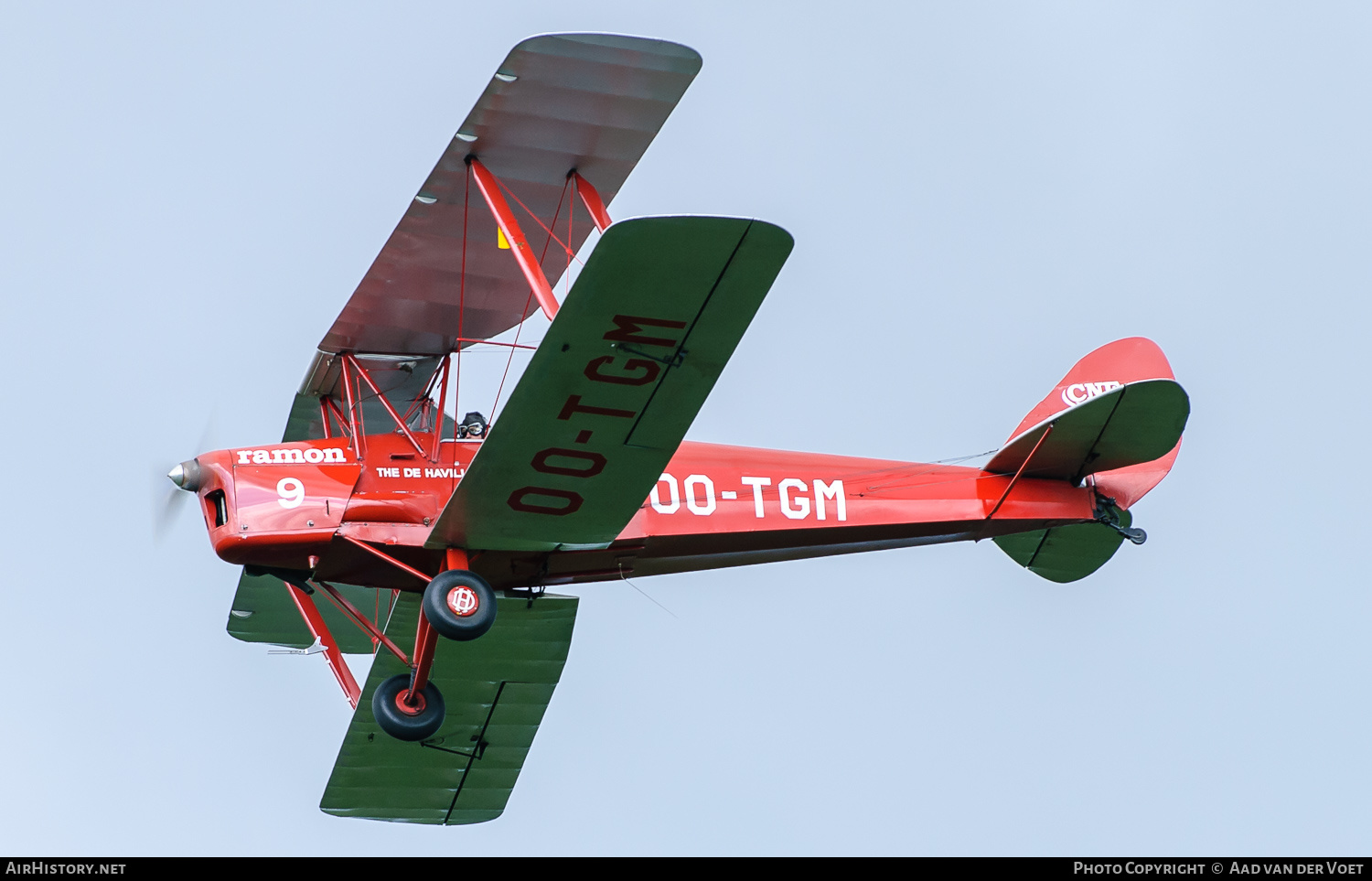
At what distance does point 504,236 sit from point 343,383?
2393mm

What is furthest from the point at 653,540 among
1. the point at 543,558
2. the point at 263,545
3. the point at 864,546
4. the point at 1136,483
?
the point at 1136,483

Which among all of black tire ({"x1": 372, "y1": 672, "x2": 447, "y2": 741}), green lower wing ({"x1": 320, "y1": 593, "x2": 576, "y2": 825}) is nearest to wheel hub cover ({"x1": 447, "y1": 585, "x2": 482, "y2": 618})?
black tire ({"x1": 372, "y1": 672, "x2": 447, "y2": 741})

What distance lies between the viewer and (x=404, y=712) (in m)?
13.9

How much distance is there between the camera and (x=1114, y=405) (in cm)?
1426

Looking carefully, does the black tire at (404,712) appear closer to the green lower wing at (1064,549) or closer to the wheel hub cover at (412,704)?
the wheel hub cover at (412,704)

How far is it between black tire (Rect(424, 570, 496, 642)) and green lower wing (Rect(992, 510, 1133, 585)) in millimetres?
4404

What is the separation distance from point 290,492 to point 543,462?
188cm

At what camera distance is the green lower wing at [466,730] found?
1515 centimetres

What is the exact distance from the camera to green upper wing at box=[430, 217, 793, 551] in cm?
1139

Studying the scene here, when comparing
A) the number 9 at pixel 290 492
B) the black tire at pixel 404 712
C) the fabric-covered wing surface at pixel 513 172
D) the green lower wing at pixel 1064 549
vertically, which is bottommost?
the black tire at pixel 404 712

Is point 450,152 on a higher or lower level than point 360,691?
higher

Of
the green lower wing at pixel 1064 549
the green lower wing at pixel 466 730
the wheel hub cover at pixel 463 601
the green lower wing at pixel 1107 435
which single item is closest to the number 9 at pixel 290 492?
the wheel hub cover at pixel 463 601

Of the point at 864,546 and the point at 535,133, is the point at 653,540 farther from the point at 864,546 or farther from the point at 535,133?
the point at 535,133

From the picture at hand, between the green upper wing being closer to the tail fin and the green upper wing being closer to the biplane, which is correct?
the biplane
